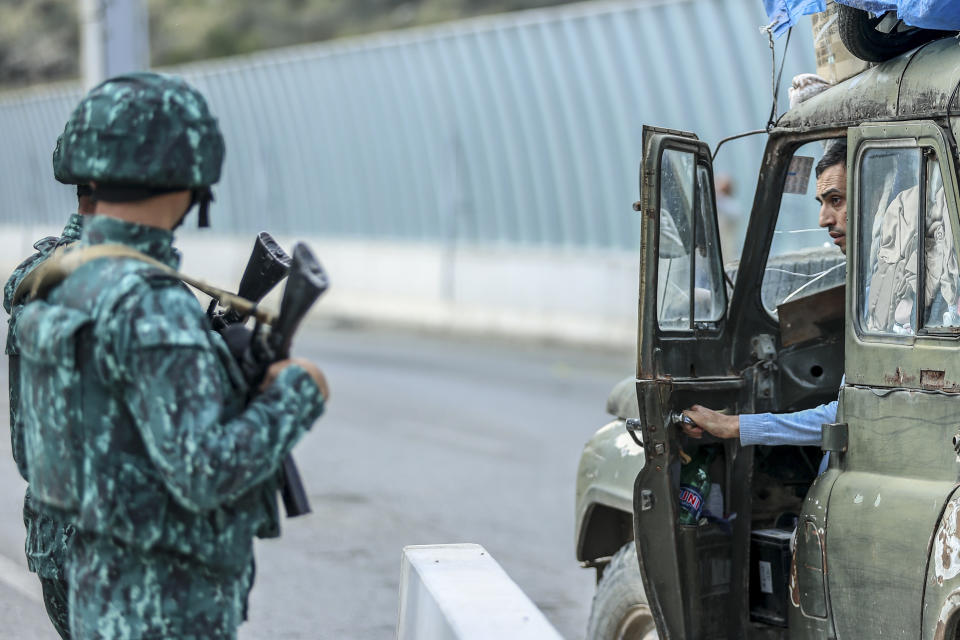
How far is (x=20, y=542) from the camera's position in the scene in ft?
28.0

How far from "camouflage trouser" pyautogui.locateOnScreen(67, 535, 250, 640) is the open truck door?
1.50 meters

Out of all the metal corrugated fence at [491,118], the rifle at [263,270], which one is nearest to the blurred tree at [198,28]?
the metal corrugated fence at [491,118]

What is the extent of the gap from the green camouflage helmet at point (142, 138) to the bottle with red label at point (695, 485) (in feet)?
6.20

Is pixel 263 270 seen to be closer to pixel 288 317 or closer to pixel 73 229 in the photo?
pixel 288 317

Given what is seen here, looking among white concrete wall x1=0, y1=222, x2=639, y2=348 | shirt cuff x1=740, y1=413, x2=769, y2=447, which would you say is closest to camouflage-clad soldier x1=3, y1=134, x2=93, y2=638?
shirt cuff x1=740, y1=413, x2=769, y2=447

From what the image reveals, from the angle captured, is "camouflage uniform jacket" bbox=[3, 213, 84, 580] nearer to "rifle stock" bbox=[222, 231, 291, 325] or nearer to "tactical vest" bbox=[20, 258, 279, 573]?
"rifle stock" bbox=[222, 231, 291, 325]

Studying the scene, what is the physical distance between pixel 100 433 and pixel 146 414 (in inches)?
6.3

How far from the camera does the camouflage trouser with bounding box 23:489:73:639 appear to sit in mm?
3945

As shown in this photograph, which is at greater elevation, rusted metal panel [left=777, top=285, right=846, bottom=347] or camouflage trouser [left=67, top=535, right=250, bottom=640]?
rusted metal panel [left=777, top=285, right=846, bottom=347]

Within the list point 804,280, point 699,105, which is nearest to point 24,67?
point 699,105

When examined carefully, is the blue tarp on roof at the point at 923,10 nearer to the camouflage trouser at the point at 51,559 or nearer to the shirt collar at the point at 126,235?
the shirt collar at the point at 126,235

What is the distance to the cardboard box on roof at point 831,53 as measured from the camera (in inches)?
169

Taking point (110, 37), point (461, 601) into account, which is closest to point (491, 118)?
point (110, 37)

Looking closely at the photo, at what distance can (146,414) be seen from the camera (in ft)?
9.66
